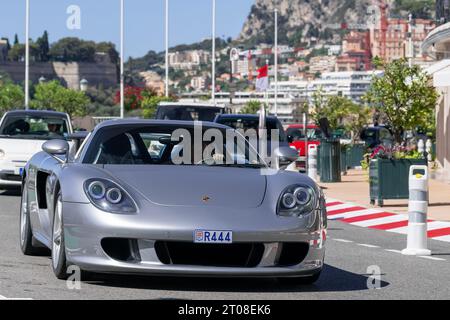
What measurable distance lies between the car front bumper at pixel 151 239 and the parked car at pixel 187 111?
21.7m

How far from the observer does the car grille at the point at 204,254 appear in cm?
877

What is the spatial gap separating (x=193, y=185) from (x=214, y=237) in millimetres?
557

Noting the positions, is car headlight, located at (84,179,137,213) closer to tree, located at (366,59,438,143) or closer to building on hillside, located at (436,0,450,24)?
tree, located at (366,59,438,143)

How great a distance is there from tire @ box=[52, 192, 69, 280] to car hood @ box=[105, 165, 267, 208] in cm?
50

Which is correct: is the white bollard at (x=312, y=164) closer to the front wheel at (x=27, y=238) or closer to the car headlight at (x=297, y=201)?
the front wheel at (x=27, y=238)

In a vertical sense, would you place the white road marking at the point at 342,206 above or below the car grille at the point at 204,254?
below

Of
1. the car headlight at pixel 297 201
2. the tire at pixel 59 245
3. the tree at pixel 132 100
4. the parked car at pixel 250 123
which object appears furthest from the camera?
the tree at pixel 132 100

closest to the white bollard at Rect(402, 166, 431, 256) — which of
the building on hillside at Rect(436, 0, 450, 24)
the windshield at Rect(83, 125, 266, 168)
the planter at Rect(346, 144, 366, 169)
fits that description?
the windshield at Rect(83, 125, 266, 168)

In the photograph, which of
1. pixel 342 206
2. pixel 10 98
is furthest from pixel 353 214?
pixel 10 98

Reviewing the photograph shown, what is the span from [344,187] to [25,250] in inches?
691

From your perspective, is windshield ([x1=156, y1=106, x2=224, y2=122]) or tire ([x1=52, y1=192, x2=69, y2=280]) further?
windshield ([x1=156, y1=106, x2=224, y2=122])

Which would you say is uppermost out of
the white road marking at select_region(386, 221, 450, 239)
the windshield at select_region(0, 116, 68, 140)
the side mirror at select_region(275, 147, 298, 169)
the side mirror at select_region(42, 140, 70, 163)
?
the windshield at select_region(0, 116, 68, 140)

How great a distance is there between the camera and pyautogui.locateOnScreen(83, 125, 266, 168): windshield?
996 centimetres

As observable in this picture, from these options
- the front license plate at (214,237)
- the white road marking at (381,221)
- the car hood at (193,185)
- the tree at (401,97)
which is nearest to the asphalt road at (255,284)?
the front license plate at (214,237)
